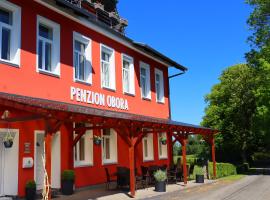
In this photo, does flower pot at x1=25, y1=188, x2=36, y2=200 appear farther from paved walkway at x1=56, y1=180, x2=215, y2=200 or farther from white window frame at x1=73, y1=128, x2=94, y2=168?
white window frame at x1=73, y1=128, x2=94, y2=168

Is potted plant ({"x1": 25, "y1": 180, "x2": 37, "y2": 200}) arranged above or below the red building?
below

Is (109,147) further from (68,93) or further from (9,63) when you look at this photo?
(9,63)

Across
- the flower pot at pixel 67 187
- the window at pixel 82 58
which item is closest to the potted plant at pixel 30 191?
the flower pot at pixel 67 187

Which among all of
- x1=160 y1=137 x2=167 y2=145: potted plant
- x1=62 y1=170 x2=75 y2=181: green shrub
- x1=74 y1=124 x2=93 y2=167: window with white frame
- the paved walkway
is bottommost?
the paved walkway

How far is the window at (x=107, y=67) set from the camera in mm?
17234

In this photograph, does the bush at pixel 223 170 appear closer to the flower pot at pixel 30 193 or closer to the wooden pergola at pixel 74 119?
the wooden pergola at pixel 74 119

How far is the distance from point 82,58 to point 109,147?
4594 mm

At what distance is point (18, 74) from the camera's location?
39.7 ft

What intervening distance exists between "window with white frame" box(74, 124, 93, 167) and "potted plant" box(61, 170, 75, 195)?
4.96 ft

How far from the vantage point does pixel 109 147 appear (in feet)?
59.2

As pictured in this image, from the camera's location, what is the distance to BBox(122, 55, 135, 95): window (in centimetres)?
1907

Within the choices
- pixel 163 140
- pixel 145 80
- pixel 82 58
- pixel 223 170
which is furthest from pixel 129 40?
pixel 223 170

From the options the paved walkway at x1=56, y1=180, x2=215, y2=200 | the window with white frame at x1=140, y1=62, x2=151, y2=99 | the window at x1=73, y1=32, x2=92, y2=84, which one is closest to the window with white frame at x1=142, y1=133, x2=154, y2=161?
the window with white frame at x1=140, y1=62, x2=151, y2=99

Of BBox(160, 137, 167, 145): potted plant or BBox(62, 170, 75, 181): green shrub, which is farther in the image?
BBox(160, 137, 167, 145): potted plant
